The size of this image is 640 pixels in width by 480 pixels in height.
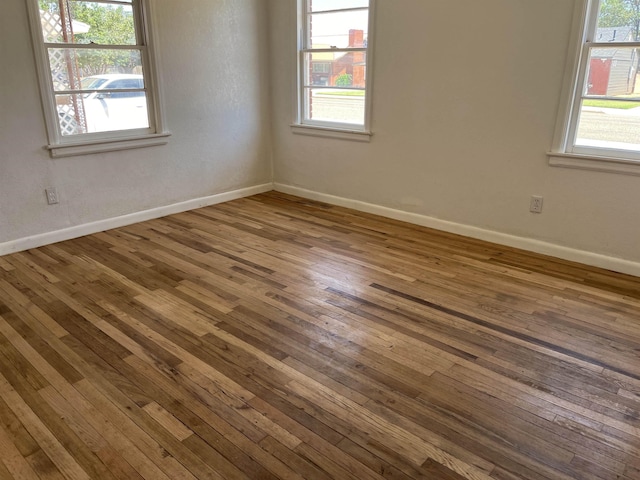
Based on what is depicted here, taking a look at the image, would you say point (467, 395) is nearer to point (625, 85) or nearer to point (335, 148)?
point (625, 85)

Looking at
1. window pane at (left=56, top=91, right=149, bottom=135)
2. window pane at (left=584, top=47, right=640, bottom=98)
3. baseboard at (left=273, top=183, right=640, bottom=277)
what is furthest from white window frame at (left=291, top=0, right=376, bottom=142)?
window pane at (left=584, top=47, right=640, bottom=98)

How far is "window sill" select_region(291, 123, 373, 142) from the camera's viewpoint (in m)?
4.44

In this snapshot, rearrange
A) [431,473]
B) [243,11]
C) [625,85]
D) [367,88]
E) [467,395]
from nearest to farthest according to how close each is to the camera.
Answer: [431,473] → [467,395] → [625,85] → [367,88] → [243,11]

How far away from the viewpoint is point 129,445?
179 cm

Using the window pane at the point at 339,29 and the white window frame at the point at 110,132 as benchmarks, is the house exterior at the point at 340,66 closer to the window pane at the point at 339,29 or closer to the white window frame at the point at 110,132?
the window pane at the point at 339,29

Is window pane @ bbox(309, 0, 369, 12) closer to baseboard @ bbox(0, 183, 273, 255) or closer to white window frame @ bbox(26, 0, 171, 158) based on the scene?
white window frame @ bbox(26, 0, 171, 158)

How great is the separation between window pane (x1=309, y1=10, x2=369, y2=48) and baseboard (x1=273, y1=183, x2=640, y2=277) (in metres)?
1.41

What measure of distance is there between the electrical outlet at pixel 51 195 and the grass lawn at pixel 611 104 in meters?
3.84

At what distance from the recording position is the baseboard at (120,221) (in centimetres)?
363

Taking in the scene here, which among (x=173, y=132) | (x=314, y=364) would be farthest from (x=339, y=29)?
(x=314, y=364)

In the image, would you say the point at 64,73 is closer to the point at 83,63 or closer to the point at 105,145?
the point at 83,63

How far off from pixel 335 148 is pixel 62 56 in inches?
92.7

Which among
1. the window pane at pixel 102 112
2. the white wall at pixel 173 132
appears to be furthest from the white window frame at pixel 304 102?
the window pane at pixel 102 112

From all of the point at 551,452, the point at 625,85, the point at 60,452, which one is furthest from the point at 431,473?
the point at 625,85
